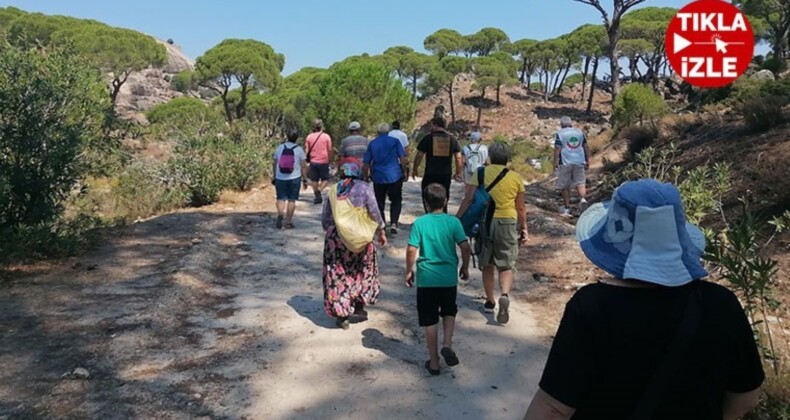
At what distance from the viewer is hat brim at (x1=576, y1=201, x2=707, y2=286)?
1.57 m

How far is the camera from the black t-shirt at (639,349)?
1555mm

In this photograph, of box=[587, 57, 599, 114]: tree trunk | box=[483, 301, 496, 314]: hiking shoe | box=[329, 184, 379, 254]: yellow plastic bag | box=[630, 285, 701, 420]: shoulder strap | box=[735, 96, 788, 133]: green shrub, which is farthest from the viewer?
box=[587, 57, 599, 114]: tree trunk

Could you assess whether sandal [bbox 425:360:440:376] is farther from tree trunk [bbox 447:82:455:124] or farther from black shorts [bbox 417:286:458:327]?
tree trunk [bbox 447:82:455:124]

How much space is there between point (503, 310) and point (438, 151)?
270cm

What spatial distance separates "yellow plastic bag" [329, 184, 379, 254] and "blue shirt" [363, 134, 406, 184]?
2621mm

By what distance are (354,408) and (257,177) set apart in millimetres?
10764

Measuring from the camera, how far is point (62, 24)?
4253 centimetres

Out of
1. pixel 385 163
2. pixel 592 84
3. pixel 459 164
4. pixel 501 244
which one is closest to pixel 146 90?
pixel 592 84

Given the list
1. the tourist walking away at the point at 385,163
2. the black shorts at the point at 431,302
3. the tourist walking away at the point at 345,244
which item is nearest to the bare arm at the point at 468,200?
the tourist walking away at the point at 345,244

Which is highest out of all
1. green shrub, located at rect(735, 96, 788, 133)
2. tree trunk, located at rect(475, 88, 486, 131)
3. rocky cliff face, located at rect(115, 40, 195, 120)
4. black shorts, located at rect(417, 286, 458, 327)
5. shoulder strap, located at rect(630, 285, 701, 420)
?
rocky cliff face, located at rect(115, 40, 195, 120)

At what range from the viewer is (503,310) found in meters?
5.38

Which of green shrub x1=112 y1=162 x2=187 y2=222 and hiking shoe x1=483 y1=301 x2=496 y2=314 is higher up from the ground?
green shrub x1=112 y1=162 x2=187 y2=222

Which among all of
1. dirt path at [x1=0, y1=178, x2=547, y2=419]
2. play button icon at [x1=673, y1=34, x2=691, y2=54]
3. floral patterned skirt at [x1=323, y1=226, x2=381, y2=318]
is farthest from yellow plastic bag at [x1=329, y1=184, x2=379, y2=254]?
play button icon at [x1=673, y1=34, x2=691, y2=54]

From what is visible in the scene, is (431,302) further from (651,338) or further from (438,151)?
(438,151)
